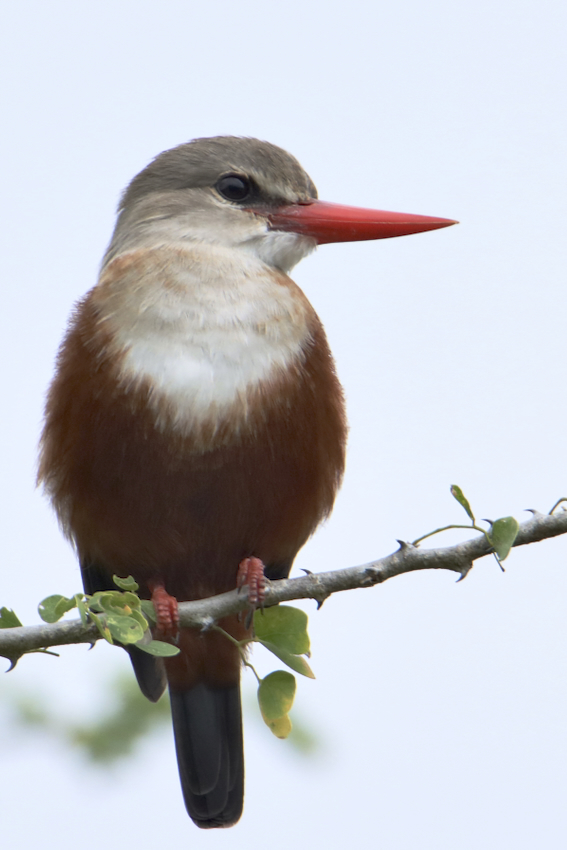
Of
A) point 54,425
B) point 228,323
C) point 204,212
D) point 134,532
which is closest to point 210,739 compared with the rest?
point 134,532

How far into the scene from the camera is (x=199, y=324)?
10.4 ft

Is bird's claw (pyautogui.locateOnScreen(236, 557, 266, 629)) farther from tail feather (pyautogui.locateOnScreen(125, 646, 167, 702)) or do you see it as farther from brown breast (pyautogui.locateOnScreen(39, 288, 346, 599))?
tail feather (pyautogui.locateOnScreen(125, 646, 167, 702))

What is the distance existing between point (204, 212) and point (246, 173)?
0.78 ft

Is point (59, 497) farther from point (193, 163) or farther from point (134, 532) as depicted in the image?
point (193, 163)

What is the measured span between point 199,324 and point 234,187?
2.54 feet

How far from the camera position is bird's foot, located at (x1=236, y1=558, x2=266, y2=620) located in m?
2.66

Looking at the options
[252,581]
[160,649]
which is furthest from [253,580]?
[160,649]

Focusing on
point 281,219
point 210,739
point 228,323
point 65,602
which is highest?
point 281,219

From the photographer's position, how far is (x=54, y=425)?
10.9 ft

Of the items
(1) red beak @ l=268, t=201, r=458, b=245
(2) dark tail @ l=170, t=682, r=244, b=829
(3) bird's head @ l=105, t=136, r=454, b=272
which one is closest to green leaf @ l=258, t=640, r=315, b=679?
(2) dark tail @ l=170, t=682, r=244, b=829

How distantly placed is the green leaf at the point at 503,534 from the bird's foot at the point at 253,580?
668 millimetres

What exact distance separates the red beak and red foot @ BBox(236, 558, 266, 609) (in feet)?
4.01

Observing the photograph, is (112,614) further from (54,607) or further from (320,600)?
(320,600)

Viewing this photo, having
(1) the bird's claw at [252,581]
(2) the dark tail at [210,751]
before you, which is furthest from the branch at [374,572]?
(2) the dark tail at [210,751]
